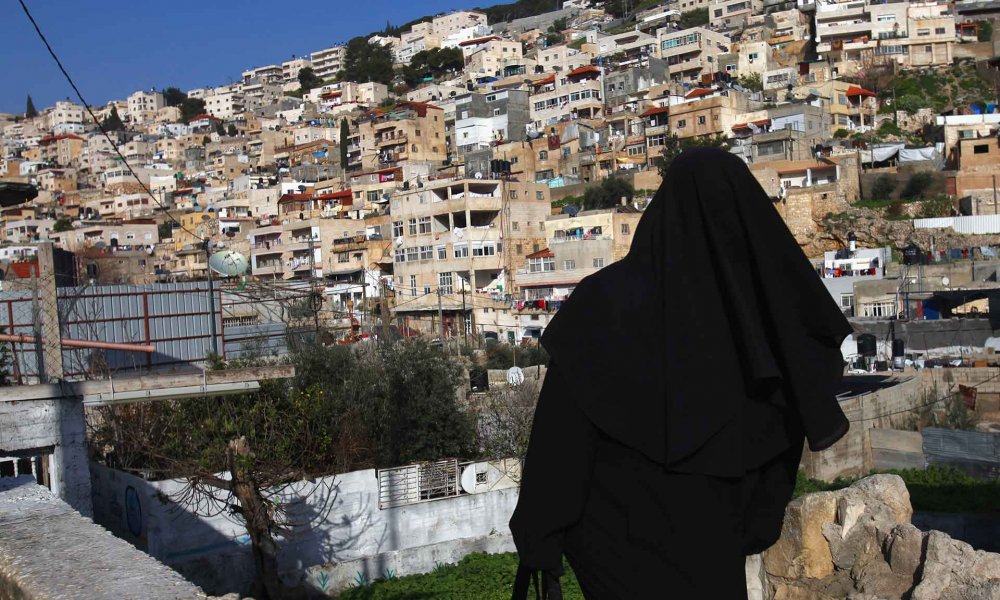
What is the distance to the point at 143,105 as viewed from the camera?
116 meters

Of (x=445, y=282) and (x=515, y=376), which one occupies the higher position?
(x=445, y=282)

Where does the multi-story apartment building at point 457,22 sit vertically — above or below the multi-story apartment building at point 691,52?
above

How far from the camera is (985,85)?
49.0 metres

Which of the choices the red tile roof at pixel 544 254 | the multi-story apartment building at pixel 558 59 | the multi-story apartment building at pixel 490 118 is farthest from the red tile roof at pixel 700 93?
the multi-story apartment building at pixel 558 59

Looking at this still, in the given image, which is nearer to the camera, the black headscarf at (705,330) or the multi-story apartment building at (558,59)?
the black headscarf at (705,330)

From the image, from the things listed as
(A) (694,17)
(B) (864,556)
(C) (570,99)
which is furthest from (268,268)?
(A) (694,17)

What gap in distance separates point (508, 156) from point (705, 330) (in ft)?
158

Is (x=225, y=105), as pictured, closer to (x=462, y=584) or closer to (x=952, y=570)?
(x=462, y=584)

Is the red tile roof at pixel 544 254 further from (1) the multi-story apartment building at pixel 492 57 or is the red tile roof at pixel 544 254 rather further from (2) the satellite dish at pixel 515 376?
(1) the multi-story apartment building at pixel 492 57

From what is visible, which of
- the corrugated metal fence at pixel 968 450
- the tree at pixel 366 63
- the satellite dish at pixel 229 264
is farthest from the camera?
the tree at pixel 366 63

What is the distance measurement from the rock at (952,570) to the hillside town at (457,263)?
7cm

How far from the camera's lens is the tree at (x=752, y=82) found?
55312mm

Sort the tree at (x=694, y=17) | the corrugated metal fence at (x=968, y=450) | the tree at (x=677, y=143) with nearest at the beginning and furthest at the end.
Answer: the corrugated metal fence at (x=968, y=450) → the tree at (x=677, y=143) → the tree at (x=694, y=17)

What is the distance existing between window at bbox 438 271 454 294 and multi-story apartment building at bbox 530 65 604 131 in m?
21.8
